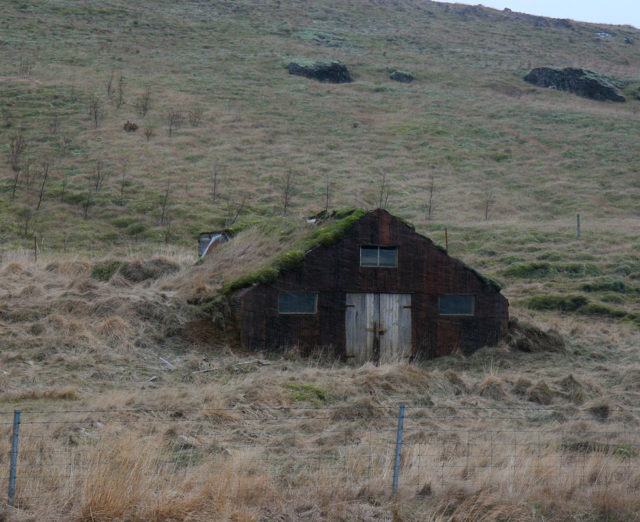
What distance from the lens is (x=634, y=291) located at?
2920 centimetres

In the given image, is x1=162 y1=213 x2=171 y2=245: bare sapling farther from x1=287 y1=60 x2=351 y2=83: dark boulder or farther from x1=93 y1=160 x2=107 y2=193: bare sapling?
x1=287 y1=60 x2=351 y2=83: dark boulder

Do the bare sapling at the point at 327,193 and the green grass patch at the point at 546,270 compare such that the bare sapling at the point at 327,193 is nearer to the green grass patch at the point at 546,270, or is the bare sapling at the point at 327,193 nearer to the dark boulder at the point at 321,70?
the green grass patch at the point at 546,270

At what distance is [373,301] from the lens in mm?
19062

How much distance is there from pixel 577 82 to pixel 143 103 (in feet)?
163

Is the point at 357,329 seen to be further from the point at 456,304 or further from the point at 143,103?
the point at 143,103

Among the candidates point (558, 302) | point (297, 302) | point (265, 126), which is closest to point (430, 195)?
point (558, 302)

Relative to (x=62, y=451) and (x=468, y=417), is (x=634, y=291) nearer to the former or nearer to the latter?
(x=468, y=417)

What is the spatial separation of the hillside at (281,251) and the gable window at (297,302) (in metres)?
1.22

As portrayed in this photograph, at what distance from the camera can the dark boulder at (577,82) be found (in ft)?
245

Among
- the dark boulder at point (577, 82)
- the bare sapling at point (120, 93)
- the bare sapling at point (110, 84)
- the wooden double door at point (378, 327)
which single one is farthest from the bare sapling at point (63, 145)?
the dark boulder at point (577, 82)

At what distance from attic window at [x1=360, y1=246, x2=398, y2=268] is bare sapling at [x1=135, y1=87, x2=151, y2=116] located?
37.1 metres

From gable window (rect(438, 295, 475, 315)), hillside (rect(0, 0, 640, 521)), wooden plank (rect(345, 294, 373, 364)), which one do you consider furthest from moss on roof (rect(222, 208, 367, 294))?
gable window (rect(438, 295, 475, 315))

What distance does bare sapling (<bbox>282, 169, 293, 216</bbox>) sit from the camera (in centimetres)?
3900

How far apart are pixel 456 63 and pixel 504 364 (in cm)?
6801
